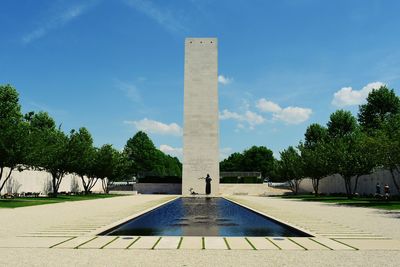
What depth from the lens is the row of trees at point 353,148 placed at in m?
31.4

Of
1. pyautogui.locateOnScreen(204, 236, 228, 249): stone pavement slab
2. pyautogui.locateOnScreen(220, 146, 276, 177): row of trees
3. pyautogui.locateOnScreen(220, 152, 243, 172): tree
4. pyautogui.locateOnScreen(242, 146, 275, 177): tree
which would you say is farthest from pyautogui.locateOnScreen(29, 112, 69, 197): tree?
pyautogui.locateOnScreen(220, 152, 243, 172): tree

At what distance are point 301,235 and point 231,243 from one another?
3.02 metres

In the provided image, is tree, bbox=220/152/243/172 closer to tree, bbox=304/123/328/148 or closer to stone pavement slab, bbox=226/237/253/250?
tree, bbox=304/123/328/148

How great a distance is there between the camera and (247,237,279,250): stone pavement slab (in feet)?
31.8

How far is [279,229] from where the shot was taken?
13992 millimetres

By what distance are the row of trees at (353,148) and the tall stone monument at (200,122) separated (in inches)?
414

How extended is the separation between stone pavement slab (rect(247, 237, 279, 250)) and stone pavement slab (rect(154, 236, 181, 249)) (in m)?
1.88

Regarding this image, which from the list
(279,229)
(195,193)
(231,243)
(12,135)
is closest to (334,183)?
(195,193)

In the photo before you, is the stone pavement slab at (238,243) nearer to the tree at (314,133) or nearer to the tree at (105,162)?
the tree at (105,162)

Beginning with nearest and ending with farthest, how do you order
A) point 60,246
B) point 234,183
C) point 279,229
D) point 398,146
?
point 60,246
point 279,229
point 398,146
point 234,183

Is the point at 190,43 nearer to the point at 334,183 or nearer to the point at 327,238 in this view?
the point at 334,183

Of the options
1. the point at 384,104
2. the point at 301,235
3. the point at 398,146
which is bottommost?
the point at 301,235

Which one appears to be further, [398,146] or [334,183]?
[334,183]

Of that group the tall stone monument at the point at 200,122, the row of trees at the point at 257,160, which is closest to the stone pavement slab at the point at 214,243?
the tall stone monument at the point at 200,122
